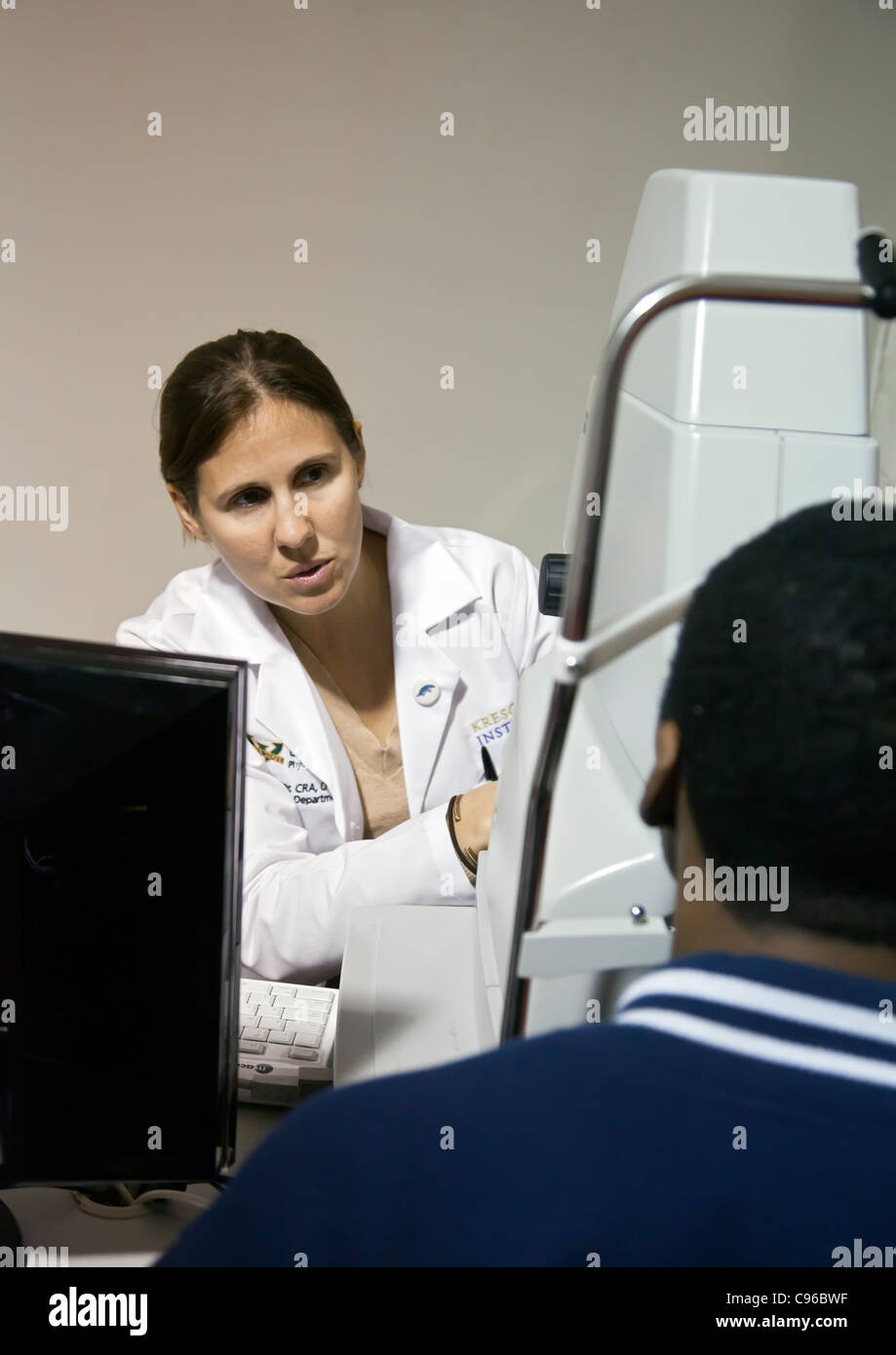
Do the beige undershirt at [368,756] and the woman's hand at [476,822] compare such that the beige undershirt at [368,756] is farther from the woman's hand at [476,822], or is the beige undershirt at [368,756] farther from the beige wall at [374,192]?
the beige wall at [374,192]

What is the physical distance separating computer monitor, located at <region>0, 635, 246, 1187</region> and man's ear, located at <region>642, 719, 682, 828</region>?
25 centimetres

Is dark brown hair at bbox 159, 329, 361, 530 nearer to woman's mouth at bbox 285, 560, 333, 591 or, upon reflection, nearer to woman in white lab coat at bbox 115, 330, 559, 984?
woman in white lab coat at bbox 115, 330, 559, 984

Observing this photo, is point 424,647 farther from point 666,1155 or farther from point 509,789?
point 666,1155

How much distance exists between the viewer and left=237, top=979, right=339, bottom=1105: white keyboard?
36.1 inches

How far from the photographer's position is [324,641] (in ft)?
5.19

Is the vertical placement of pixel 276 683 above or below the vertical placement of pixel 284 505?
below

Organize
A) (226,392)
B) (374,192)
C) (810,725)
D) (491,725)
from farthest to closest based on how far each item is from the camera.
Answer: (374,192) → (491,725) → (226,392) → (810,725)

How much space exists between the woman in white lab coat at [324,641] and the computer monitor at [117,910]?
0.41 m

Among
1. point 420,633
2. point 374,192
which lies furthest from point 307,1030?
point 374,192

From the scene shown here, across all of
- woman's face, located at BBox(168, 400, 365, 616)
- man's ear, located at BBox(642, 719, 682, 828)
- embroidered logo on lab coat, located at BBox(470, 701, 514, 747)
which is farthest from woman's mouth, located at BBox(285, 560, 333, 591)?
man's ear, located at BBox(642, 719, 682, 828)

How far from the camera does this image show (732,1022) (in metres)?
0.47

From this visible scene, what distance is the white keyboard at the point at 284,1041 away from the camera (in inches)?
36.1

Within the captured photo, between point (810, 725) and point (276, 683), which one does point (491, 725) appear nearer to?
point (276, 683)
